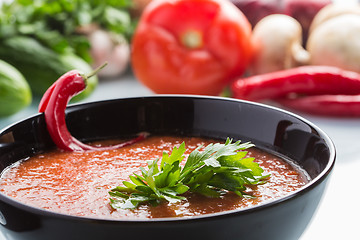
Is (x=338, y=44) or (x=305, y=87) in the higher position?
(x=338, y=44)

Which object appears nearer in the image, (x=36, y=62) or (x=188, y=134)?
(x=188, y=134)

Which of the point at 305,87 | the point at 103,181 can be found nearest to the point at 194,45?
the point at 305,87

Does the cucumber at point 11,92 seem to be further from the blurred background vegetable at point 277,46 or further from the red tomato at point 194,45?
the blurred background vegetable at point 277,46

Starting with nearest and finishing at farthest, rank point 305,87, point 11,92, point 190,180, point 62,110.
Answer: point 190,180 < point 62,110 < point 11,92 < point 305,87

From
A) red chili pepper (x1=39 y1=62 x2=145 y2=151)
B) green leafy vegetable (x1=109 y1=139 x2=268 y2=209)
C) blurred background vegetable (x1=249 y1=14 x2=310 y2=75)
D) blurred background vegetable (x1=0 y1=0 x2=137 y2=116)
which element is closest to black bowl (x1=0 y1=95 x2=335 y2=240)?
red chili pepper (x1=39 y1=62 x2=145 y2=151)

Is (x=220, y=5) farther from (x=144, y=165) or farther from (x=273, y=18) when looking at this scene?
(x=144, y=165)

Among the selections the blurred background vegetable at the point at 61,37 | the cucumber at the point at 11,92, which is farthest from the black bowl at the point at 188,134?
the blurred background vegetable at the point at 61,37

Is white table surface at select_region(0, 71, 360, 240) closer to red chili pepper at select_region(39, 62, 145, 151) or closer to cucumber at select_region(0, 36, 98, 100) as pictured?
cucumber at select_region(0, 36, 98, 100)

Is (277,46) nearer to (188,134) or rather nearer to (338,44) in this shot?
(338,44)
